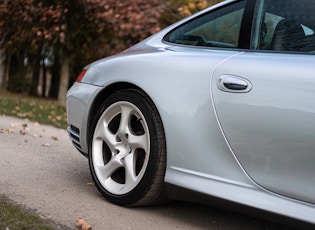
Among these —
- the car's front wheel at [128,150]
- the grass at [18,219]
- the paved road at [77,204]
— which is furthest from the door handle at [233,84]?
the grass at [18,219]

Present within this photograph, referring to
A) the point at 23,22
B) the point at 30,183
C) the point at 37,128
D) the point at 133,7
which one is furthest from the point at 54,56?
the point at 30,183

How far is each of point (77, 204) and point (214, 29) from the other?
157cm

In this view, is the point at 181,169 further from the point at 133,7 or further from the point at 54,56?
the point at 54,56

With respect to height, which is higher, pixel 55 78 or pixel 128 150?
pixel 128 150

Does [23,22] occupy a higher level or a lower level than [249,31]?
lower

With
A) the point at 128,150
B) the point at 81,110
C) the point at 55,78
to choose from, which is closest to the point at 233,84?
the point at 128,150

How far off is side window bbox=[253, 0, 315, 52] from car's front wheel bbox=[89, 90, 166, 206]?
2.90ft

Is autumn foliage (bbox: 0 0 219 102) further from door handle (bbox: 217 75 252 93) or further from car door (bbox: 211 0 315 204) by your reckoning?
door handle (bbox: 217 75 252 93)

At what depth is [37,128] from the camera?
7.51m

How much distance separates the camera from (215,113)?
2.88 meters

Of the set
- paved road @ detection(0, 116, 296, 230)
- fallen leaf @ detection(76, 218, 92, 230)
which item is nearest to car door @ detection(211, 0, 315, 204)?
paved road @ detection(0, 116, 296, 230)

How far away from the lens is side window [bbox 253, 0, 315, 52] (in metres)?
2.81

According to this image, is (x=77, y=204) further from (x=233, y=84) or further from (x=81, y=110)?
(x=233, y=84)

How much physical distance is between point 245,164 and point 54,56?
25423 mm
